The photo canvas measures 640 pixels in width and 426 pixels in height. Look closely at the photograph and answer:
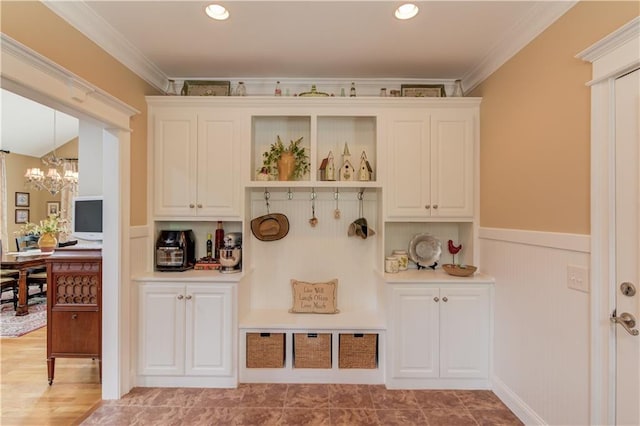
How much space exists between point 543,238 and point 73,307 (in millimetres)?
3511

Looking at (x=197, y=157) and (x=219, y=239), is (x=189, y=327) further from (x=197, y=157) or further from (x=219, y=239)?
(x=197, y=157)

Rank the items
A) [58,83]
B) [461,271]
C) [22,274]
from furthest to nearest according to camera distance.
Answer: [22,274]
[461,271]
[58,83]

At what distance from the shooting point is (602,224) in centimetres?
161

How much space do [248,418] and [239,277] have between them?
988 mm

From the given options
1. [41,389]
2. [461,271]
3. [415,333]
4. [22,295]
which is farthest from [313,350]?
[22,295]

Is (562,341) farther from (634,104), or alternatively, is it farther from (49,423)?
(49,423)

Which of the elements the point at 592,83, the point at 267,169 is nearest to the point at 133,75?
the point at 267,169

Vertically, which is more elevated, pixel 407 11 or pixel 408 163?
pixel 407 11

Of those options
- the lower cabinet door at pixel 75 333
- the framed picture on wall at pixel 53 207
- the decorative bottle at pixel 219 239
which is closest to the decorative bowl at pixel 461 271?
the decorative bottle at pixel 219 239

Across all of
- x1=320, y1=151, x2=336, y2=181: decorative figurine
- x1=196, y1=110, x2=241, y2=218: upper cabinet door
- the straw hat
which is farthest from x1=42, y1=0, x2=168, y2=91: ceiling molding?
x1=320, y1=151, x2=336, y2=181: decorative figurine

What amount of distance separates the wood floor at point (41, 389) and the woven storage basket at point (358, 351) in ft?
6.22

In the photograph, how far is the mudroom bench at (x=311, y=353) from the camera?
8.70ft

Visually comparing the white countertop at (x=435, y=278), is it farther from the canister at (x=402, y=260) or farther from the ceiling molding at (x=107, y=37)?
the ceiling molding at (x=107, y=37)

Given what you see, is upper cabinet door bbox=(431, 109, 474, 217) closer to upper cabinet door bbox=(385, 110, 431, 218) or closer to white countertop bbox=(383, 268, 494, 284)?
upper cabinet door bbox=(385, 110, 431, 218)
